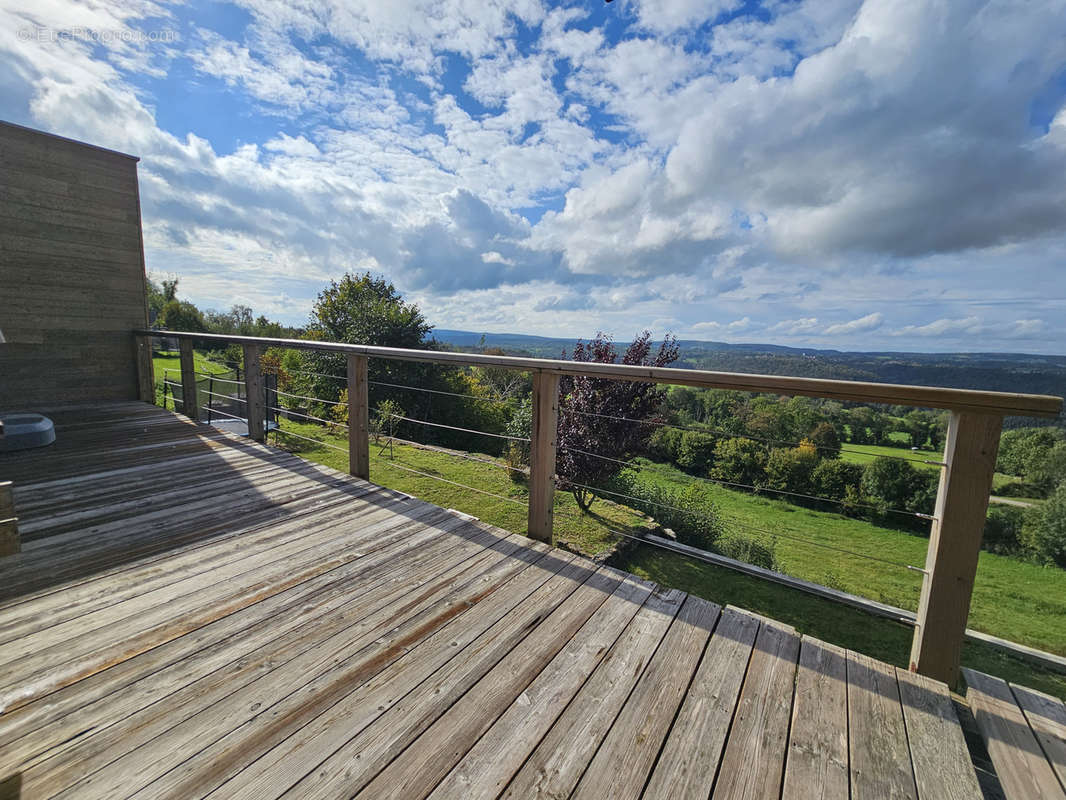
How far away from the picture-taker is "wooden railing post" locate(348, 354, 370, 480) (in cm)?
284

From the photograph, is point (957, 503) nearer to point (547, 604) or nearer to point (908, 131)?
point (547, 604)

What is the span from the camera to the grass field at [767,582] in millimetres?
4168

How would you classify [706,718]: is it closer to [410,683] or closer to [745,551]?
[410,683]

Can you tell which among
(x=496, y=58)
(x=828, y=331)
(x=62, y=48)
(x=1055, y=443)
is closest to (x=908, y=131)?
(x=828, y=331)

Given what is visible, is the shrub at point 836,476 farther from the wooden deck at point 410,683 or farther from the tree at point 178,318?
the tree at point 178,318

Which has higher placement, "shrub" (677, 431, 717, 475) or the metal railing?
the metal railing

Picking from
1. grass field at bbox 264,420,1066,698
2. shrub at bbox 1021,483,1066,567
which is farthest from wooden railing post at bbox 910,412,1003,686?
shrub at bbox 1021,483,1066,567

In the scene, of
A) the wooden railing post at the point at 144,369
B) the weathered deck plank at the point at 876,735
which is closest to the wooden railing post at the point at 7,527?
the weathered deck plank at the point at 876,735

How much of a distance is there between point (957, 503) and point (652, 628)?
1.02m

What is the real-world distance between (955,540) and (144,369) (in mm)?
7398

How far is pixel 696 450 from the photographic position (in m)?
20.1

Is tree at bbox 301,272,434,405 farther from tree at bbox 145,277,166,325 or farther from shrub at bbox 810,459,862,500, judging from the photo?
tree at bbox 145,277,166,325

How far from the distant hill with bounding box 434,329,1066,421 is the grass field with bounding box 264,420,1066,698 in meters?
1.26

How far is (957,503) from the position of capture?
4.15ft
